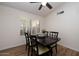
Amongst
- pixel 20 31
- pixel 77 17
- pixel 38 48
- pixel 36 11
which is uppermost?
pixel 36 11

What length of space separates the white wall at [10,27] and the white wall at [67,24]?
36cm

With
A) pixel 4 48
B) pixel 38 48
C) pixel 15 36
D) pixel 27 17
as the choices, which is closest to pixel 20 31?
pixel 15 36

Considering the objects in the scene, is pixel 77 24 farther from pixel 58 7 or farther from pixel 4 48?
pixel 4 48

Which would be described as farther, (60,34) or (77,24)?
(60,34)

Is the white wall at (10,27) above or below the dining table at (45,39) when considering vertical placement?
above

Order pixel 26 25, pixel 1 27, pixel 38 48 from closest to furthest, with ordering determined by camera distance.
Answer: pixel 1 27
pixel 26 25
pixel 38 48

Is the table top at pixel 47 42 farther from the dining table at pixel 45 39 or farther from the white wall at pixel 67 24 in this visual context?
the white wall at pixel 67 24

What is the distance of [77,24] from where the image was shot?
103 centimetres

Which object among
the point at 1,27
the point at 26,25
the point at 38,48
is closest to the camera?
the point at 1,27

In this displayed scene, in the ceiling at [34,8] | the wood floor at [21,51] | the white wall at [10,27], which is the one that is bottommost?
the wood floor at [21,51]

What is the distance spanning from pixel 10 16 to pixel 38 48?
0.75 m

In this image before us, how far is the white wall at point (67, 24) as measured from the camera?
A: 1.04 m

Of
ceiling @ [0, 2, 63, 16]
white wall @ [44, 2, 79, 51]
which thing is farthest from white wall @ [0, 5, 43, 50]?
white wall @ [44, 2, 79, 51]

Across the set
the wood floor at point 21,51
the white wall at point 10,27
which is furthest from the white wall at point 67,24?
the white wall at point 10,27
